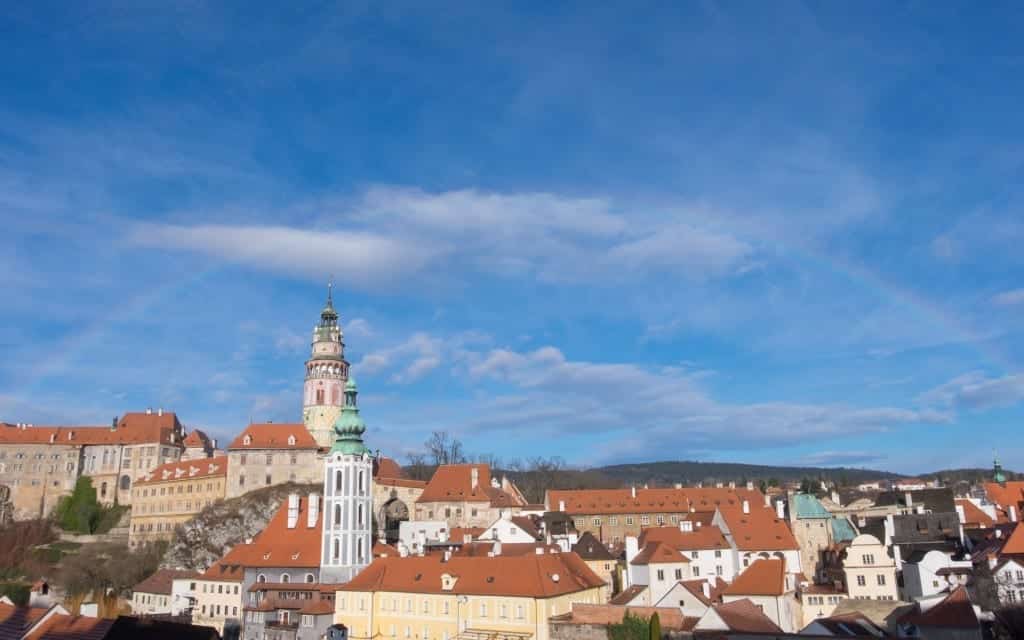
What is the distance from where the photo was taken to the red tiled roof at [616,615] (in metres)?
38.3

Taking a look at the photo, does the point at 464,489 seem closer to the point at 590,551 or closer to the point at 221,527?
the point at 221,527

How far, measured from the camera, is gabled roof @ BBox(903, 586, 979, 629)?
111 feet

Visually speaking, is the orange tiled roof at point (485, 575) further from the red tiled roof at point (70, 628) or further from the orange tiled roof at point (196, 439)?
the orange tiled roof at point (196, 439)

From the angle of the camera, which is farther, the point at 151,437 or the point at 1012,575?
the point at 151,437

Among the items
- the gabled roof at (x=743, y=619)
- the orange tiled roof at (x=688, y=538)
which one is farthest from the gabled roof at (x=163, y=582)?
the gabled roof at (x=743, y=619)

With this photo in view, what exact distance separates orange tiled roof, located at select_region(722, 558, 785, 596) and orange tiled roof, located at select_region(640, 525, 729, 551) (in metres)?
7.43

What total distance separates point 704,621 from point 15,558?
219 feet

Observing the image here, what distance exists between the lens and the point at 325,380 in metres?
86.1

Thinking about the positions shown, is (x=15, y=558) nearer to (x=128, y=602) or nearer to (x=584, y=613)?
(x=128, y=602)

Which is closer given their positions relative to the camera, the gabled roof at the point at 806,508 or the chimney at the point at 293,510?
the chimney at the point at 293,510

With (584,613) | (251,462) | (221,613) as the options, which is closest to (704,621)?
(584,613)

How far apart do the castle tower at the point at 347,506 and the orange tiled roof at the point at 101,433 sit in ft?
139

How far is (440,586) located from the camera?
4412 cm

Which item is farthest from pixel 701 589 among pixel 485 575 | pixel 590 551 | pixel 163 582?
pixel 163 582
